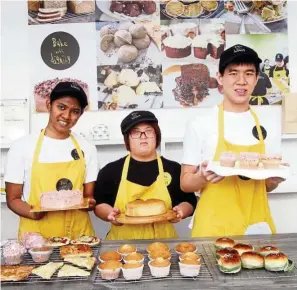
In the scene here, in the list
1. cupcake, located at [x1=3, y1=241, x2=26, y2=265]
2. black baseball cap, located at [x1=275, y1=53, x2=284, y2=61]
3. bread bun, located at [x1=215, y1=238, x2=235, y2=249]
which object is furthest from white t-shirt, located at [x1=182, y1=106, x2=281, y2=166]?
black baseball cap, located at [x1=275, y1=53, x2=284, y2=61]

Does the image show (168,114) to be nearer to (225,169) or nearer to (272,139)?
(272,139)

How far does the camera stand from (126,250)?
6.70 ft

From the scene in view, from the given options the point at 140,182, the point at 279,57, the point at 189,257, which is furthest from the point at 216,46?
the point at 189,257

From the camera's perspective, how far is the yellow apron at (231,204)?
8.30 ft

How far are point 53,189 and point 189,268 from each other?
1.43 metres

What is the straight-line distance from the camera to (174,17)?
3.91 meters

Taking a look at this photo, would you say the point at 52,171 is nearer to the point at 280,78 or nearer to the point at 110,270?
the point at 110,270

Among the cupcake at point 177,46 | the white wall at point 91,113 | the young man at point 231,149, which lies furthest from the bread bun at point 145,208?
the cupcake at point 177,46

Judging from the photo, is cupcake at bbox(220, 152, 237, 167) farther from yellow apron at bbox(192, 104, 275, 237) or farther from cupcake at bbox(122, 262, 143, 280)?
cupcake at bbox(122, 262, 143, 280)

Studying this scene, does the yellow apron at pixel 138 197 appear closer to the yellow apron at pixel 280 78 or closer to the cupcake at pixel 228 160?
the cupcake at pixel 228 160

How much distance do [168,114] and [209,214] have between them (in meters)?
1.58

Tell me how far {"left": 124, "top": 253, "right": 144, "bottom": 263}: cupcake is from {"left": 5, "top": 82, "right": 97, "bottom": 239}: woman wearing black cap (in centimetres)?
105

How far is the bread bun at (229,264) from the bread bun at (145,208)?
0.77 meters

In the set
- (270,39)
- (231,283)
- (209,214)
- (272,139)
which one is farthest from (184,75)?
(231,283)
